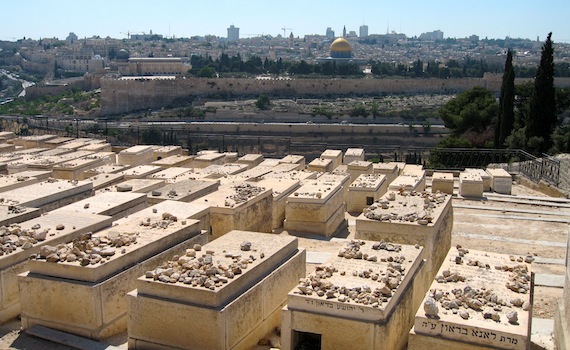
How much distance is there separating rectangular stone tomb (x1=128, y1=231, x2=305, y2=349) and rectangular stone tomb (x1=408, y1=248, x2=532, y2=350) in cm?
144

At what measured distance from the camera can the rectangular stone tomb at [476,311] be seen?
4555 millimetres

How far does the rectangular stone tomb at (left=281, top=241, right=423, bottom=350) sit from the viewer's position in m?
4.90

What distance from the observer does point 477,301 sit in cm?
491

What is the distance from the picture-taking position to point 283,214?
9805mm

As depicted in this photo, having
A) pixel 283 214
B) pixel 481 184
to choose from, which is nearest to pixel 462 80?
pixel 481 184

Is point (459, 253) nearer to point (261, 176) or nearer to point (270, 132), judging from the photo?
point (261, 176)

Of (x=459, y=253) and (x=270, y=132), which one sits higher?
(x=459, y=253)

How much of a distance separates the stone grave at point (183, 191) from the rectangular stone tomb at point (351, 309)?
12.1 feet

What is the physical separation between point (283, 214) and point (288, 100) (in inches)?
1693

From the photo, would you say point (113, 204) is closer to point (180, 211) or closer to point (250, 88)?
point (180, 211)

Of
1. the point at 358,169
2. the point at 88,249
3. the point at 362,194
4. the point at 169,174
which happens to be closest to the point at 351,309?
the point at 88,249

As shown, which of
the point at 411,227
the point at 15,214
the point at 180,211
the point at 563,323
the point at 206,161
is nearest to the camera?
the point at 563,323

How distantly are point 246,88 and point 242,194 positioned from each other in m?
45.8

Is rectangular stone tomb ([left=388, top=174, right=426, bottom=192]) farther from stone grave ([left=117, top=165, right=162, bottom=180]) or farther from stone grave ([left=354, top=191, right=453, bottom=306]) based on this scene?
stone grave ([left=117, top=165, right=162, bottom=180])
